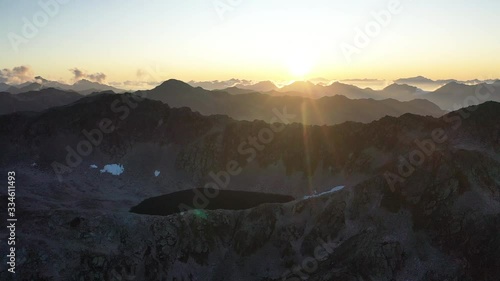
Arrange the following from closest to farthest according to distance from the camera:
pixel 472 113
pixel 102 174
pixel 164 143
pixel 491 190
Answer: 1. pixel 491 190
2. pixel 472 113
3. pixel 102 174
4. pixel 164 143

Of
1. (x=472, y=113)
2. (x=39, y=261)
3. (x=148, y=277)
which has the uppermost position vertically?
(x=472, y=113)

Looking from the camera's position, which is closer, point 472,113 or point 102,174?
point 472,113

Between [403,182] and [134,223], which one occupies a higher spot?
[403,182]

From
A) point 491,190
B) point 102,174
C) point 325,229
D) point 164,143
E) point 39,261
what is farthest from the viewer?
point 164,143

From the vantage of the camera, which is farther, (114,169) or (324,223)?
(114,169)

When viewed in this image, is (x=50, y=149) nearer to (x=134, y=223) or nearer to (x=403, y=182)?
(x=134, y=223)

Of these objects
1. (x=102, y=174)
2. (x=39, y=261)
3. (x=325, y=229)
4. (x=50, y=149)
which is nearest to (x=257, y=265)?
(x=325, y=229)

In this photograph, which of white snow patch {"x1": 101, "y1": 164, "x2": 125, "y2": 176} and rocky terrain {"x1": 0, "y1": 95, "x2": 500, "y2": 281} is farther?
white snow patch {"x1": 101, "y1": 164, "x2": 125, "y2": 176}

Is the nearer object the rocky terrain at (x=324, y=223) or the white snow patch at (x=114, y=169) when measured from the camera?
the rocky terrain at (x=324, y=223)
